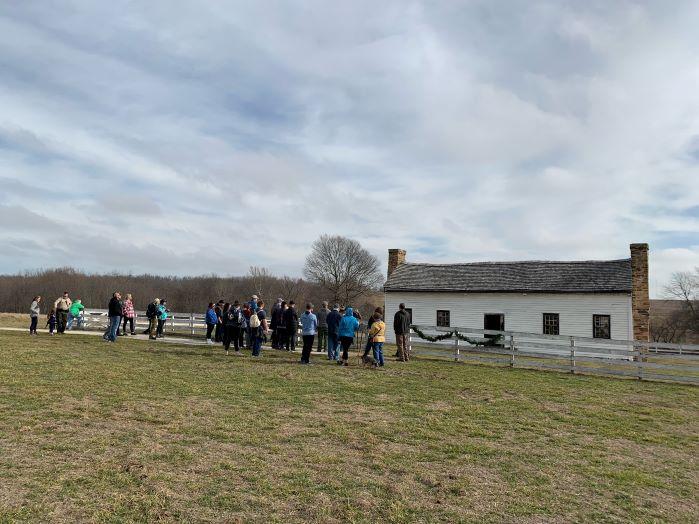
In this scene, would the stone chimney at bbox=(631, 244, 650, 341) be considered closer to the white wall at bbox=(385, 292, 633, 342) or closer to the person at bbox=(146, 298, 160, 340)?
the white wall at bbox=(385, 292, 633, 342)

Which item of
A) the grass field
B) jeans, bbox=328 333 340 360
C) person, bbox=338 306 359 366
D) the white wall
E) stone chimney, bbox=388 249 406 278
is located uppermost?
stone chimney, bbox=388 249 406 278

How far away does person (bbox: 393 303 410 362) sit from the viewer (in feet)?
58.2

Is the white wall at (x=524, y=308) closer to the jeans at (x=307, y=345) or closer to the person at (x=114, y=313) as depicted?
the jeans at (x=307, y=345)

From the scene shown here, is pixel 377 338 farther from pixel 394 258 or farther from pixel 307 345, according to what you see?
pixel 394 258

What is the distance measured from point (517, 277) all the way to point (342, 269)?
45144 millimetres

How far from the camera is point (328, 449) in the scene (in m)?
7.03

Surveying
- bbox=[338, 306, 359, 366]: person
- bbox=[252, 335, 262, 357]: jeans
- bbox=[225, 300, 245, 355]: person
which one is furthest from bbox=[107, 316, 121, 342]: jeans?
bbox=[338, 306, 359, 366]: person

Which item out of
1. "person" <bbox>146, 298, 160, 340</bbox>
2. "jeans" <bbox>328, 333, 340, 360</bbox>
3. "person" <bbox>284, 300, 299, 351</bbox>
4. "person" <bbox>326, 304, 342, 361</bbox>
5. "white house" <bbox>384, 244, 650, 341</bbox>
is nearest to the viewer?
"person" <bbox>326, 304, 342, 361</bbox>

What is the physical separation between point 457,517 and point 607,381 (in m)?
12.4

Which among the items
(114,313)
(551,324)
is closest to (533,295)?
(551,324)

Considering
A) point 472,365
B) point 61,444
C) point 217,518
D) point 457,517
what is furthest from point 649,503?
point 472,365

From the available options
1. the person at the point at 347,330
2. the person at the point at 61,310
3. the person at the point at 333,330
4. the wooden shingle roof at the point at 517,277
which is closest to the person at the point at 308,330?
the person at the point at 347,330

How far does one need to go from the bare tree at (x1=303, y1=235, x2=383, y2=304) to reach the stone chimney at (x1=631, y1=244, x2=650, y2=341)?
48.1 metres

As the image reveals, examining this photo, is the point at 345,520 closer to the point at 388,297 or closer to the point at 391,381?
the point at 391,381
